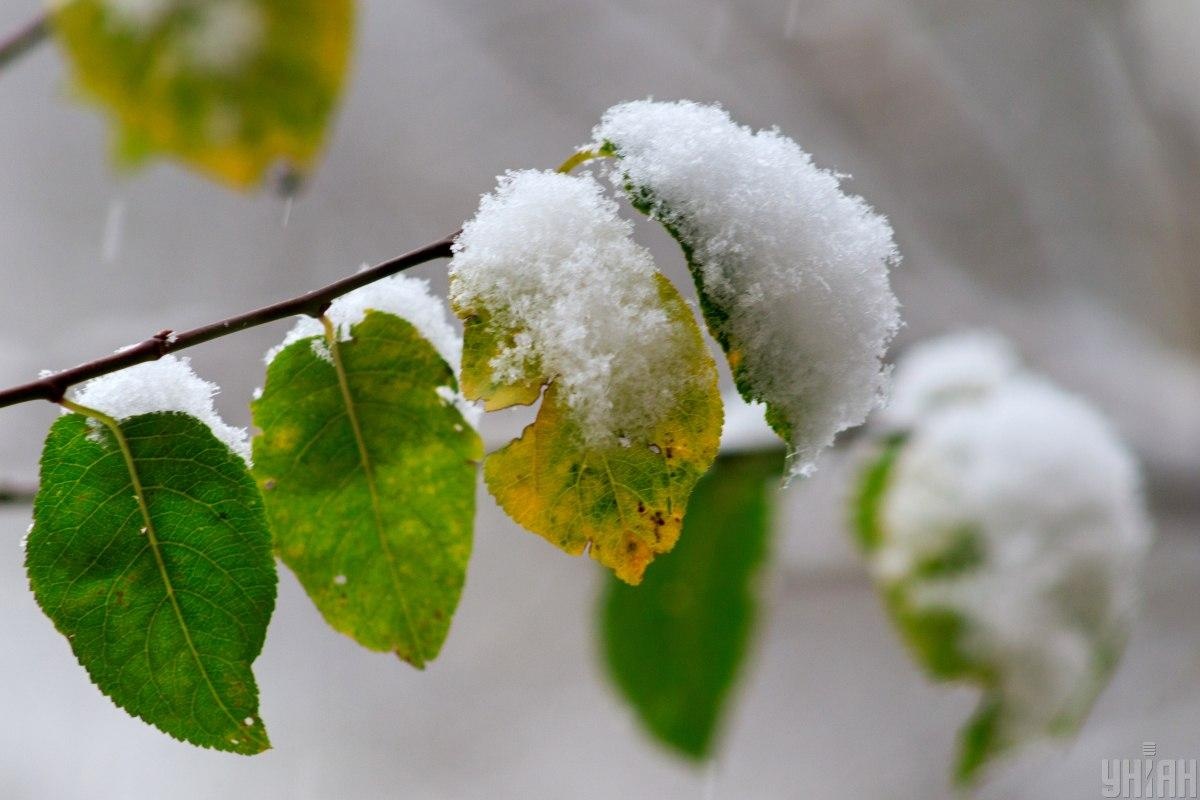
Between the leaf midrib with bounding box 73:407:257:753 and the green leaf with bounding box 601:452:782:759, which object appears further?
the green leaf with bounding box 601:452:782:759

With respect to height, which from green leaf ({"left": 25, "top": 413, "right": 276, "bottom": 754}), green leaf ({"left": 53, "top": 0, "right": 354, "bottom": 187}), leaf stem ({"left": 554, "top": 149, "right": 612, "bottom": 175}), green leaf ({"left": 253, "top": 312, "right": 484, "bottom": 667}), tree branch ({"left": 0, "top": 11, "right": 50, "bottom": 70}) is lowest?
green leaf ({"left": 25, "top": 413, "right": 276, "bottom": 754})

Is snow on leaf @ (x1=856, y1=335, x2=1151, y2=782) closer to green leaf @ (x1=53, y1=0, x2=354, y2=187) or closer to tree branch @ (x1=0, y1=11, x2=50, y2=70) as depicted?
green leaf @ (x1=53, y1=0, x2=354, y2=187)

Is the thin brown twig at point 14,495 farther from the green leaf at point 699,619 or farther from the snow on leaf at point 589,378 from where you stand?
the green leaf at point 699,619

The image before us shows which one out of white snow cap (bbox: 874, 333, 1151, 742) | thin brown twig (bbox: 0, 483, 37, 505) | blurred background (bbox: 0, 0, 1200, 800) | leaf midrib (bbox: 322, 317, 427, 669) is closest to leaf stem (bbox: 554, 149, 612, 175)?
leaf midrib (bbox: 322, 317, 427, 669)

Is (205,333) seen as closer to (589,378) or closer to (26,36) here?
(589,378)

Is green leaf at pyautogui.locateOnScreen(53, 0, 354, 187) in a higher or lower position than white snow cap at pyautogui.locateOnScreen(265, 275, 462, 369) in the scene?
higher

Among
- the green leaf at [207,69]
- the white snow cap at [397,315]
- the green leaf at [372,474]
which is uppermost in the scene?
the green leaf at [207,69]

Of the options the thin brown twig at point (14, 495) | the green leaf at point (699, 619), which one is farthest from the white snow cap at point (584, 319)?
the green leaf at point (699, 619)
